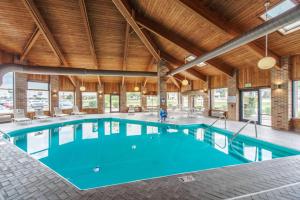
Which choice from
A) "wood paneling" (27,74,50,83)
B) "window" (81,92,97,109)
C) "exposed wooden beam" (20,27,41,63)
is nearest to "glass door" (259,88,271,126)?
"exposed wooden beam" (20,27,41,63)

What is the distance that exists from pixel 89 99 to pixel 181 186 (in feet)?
49.7

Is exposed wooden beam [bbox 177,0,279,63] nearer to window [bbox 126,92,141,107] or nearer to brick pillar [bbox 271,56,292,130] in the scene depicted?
brick pillar [bbox 271,56,292,130]

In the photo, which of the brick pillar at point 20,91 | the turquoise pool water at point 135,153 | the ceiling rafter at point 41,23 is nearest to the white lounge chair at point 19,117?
the brick pillar at point 20,91

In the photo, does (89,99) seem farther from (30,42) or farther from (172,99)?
(172,99)

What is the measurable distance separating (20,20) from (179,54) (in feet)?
28.3

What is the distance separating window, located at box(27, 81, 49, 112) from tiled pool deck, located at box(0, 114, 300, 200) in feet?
33.2

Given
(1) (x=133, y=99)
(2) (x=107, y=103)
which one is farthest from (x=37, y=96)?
(1) (x=133, y=99)

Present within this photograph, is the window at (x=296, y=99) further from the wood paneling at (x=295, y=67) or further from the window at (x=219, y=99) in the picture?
the window at (x=219, y=99)

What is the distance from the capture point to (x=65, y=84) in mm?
14281

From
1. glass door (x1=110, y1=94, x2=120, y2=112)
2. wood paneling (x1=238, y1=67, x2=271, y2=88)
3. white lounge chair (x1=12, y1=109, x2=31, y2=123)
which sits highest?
wood paneling (x1=238, y1=67, x2=271, y2=88)

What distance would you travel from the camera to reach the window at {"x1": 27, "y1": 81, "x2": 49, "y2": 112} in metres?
11.5

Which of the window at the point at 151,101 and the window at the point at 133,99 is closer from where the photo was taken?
the window at the point at 133,99

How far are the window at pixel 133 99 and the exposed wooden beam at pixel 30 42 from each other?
30.6 feet

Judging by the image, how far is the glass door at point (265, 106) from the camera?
8445mm
